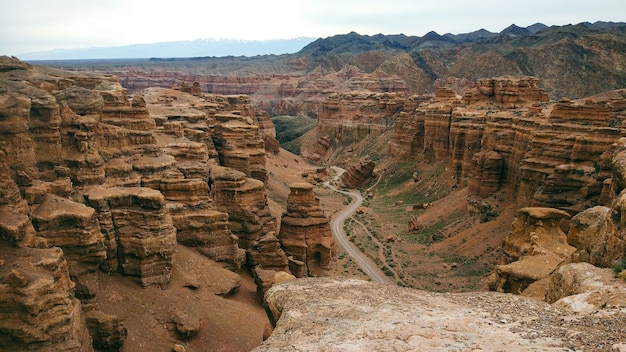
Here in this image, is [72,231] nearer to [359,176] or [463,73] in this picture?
[359,176]

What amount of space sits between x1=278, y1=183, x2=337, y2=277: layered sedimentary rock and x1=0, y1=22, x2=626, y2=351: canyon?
0.11 meters

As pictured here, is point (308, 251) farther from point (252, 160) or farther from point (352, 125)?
point (352, 125)

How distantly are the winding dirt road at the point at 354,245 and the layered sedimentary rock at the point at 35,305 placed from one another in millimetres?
24766

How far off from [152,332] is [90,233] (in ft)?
16.7

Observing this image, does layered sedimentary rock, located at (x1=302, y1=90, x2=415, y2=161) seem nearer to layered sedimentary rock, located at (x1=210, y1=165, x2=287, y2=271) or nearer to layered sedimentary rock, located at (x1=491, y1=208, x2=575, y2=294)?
layered sedimentary rock, located at (x1=210, y1=165, x2=287, y2=271)

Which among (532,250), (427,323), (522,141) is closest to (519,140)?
(522,141)

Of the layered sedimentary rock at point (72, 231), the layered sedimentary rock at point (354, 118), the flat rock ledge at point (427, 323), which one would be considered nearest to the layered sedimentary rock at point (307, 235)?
the layered sedimentary rock at point (72, 231)

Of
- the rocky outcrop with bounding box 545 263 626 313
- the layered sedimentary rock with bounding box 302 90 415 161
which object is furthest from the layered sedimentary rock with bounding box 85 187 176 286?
the layered sedimentary rock with bounding box 302 90 415 161

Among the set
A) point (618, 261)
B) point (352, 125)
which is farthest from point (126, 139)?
point (352, 125)

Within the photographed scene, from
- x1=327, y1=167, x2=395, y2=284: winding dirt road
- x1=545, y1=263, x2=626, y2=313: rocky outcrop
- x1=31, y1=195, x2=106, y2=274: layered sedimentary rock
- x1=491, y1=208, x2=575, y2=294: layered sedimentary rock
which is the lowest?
x1=327, y1=167, x2=395, y2=284: winding dirt road

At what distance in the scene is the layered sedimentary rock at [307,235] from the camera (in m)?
37.2

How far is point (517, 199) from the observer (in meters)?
41.4

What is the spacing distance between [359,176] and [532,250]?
→ 52533mm

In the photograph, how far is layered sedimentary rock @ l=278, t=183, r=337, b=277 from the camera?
37156 mm
